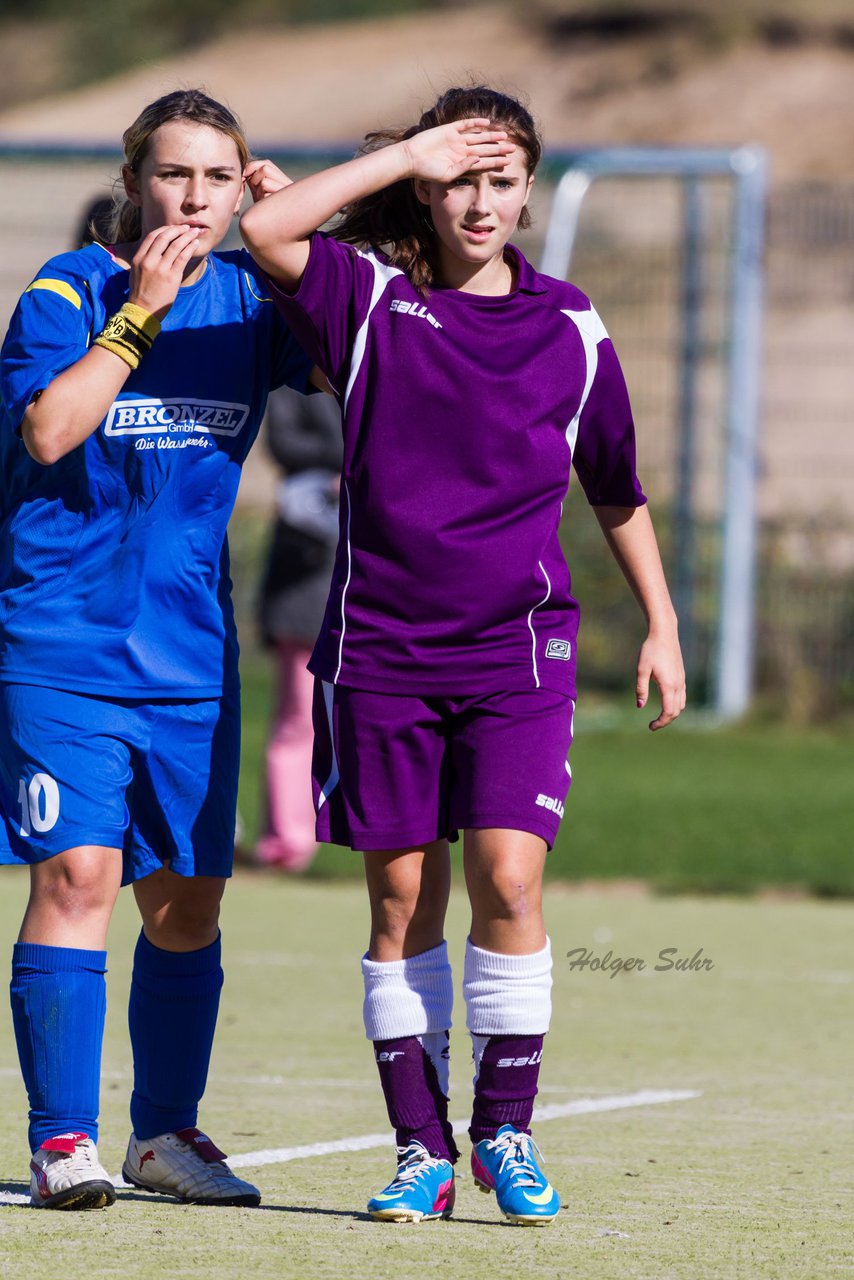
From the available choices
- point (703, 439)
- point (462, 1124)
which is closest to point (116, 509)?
point (462, 1124)

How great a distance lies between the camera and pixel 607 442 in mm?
4570

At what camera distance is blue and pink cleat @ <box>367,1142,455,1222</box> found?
4.27 meters

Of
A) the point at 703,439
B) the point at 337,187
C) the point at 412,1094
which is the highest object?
the point at 337,187

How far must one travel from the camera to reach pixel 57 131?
44188mm

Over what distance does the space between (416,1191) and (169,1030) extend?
63cm

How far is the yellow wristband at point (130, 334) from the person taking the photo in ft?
13.9

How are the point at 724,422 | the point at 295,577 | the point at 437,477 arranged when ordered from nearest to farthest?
the point at 437,477 → the point at 295,577 → the point at 724,422

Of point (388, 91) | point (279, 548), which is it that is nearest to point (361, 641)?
point (279, 548)

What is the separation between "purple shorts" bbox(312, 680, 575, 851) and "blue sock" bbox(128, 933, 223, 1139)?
471 millimetres

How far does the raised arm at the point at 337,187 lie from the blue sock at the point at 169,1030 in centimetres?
134

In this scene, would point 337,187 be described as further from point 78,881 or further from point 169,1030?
point 169,1030

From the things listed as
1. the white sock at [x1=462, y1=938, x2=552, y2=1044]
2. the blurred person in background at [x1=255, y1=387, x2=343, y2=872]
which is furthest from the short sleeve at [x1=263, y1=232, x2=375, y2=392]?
the blurred person in background at [x1=255, y1=387, x2=343, y2=872]

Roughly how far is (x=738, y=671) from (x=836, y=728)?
2.79 ft

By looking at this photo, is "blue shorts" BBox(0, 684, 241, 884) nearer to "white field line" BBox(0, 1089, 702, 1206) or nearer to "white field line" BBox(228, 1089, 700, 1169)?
"white field line" BBox(0, 1089, 702, 1206)
